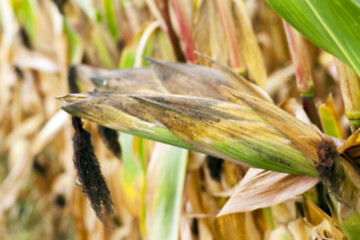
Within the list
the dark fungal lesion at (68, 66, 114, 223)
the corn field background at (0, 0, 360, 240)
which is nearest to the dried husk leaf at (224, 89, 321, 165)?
the corn field background at (0, 0, 360, 240)

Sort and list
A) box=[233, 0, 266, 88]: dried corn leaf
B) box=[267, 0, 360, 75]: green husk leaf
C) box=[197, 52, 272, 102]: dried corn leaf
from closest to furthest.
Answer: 1. box=[267, 0, 360, 75]: green husk leaf
2. box=[197, 52, 272, 102]: dried corn leaf
3. box=[233, 0, 266, 88]: dried corn leaf

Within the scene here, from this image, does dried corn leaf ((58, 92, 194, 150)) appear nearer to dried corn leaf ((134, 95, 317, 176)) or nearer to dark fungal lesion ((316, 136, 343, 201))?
dried corn leaf ((134, 95, 317, 176))

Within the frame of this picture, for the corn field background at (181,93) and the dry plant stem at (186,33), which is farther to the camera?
the dry plant stem at (186,33)

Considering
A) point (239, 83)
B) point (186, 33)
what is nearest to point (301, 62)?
point (239, 83)

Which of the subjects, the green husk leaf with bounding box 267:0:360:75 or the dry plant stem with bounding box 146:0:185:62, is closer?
the green husk leaf with bounding box 267:0:360:75

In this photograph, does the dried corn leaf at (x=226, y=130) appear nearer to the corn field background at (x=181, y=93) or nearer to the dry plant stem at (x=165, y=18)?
the corn field background at (x=181, y=93)

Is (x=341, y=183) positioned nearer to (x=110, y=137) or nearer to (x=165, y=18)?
(x=110, y=137)

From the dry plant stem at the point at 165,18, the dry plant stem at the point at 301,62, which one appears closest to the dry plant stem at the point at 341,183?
the dry plant stem at the point at 301,62

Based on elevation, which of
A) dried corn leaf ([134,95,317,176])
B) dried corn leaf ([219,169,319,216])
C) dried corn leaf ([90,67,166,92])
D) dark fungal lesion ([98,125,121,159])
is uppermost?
dried corn leaf ([90,67,166,92])
